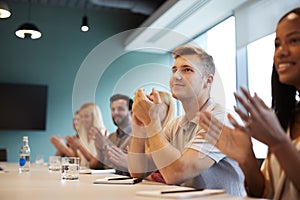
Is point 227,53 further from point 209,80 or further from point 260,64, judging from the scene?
point 209,80

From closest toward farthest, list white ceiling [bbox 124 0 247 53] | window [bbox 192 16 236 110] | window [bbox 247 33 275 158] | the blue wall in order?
window [bbox 247 33 275 158], white ceiling [bbox 124 0 247 53], window [bbox 192 16 236 110], the blue wall

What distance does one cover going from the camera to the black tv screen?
5598 millimetres

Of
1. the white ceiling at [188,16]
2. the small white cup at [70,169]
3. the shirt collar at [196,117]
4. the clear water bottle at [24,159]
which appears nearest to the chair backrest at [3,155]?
the white ceiling at [188,16]

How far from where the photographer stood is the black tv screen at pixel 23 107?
560cm

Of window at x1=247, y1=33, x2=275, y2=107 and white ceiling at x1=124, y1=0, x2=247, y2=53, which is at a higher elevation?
white ceiling at x1=124, y1=0, x2=247, y2=53

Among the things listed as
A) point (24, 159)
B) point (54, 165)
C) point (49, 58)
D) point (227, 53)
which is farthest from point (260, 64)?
point (49, 58)

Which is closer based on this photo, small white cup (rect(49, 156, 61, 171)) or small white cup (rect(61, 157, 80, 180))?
small white cup (rect(61, 157, 80, 180))

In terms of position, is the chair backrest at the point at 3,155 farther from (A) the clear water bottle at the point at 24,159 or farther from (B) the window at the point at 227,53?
(A) the clear water bottle at the point at 24,159

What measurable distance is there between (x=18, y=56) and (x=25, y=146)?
12.7 feet

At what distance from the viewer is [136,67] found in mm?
1709

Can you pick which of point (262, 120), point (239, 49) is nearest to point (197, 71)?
point (262, 120)

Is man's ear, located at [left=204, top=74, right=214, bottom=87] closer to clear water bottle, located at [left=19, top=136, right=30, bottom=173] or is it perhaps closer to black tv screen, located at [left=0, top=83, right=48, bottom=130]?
clear water bottle, located at [left=19, top=136, right=30, bottom=173]

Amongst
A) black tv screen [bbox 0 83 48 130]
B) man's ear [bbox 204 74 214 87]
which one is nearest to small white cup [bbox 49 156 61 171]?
man's ear [bbox 204 74 214 87]

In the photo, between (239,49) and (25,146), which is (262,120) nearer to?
(25,146)
